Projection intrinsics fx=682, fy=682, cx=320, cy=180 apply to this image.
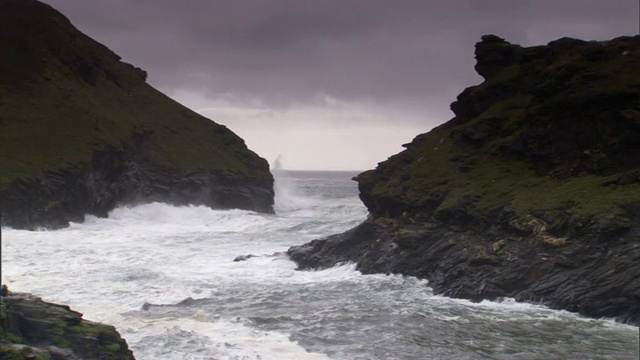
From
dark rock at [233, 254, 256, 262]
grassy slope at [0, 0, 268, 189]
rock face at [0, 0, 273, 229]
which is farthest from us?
grassy slope at [0, 0, 268, 189]

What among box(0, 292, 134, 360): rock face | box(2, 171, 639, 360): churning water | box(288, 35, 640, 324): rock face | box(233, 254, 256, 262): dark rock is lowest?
box(2, 171, 639, 360): churning water

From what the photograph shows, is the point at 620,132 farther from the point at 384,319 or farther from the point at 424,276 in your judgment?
the point at 384,319

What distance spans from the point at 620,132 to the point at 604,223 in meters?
7.42

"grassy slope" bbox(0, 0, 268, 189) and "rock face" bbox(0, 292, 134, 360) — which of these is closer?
"rock face" bbox(0, 292, 134, 360)

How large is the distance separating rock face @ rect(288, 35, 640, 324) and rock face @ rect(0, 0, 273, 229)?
29236 mm

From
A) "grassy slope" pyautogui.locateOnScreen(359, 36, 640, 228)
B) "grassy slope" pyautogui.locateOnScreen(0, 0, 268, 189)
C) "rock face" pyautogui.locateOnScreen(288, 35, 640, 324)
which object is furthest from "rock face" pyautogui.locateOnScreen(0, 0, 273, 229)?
"grassy slope" pyautogui.locateOnScreen(359, 36, 640, 228)

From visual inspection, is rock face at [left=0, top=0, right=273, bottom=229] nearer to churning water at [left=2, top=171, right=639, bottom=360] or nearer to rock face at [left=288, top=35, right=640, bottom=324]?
churning water at [left=2, top=171, right=639, bottom=360]

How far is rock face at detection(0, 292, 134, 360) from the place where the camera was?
14773 mm

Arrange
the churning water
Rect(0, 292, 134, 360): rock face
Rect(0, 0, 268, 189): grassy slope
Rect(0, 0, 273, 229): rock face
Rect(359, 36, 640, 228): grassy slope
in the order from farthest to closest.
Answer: Rect(0, 0, 268, 189): grassy slope → Rect(0, 0, 273, 229): rock face → Rect(359, 36, 640, 228): grassy slope → the churning water → Rect(0, 292, 134, 360): rock face

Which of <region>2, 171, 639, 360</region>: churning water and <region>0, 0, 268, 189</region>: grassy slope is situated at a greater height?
<region>0, 0, 268, 189</region>: grassy slope

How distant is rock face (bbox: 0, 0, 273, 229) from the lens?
5950 centimetres

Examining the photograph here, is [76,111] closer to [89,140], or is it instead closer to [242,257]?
[89,140]

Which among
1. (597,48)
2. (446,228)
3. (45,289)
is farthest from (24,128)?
(597,48)

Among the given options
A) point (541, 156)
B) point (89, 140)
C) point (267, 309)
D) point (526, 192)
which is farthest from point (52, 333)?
point (89, 140)
